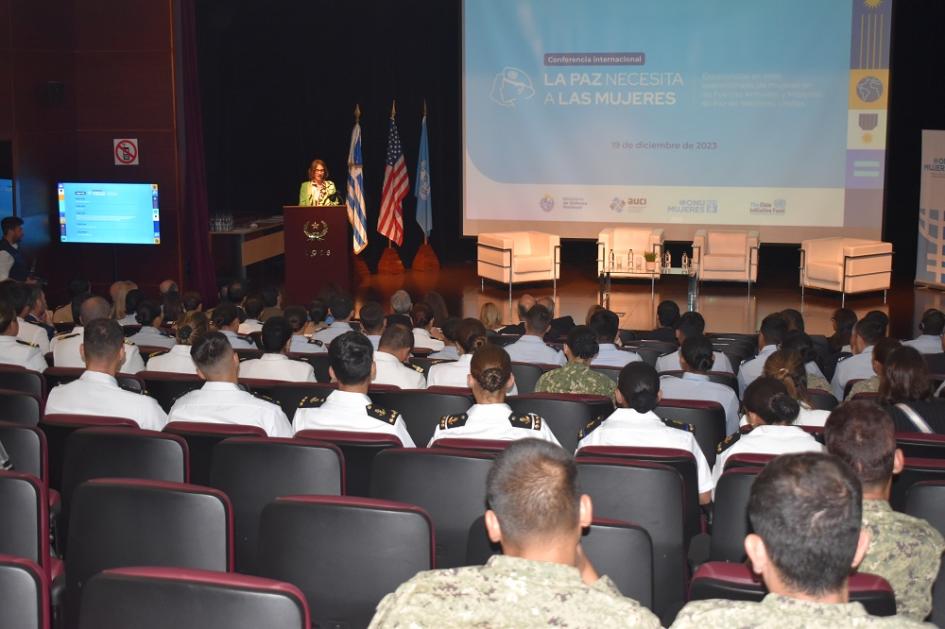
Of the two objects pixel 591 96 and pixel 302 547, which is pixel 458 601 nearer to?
pixel 302 547

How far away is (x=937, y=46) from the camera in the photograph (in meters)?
13.5

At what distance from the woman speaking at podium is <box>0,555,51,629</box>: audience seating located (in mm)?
11146

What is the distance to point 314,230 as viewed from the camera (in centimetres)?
1242

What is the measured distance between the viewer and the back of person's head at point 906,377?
4559 mm

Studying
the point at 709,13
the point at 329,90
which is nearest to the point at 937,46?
the point at 709,13

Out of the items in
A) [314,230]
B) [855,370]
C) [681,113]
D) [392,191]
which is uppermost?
[681,113]

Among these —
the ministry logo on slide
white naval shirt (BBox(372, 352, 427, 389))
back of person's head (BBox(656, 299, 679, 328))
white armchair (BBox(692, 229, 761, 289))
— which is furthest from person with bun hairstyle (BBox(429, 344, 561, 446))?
the ministry logo on slide

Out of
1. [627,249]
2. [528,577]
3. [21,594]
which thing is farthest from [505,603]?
[627,249]

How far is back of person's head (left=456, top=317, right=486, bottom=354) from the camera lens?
6215mm

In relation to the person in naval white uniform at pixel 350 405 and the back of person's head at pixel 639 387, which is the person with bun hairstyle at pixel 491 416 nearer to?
the person in naval white uniform at pixel 350 405

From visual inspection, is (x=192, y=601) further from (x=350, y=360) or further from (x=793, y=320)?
(x=793, y=320)

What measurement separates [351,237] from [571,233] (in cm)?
336

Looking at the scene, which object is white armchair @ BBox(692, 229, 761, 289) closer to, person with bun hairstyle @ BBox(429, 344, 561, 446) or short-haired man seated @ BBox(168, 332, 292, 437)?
person with bun hairstyle @ BBox(429, 344, 561, 446)

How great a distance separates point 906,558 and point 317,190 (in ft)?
36.9
